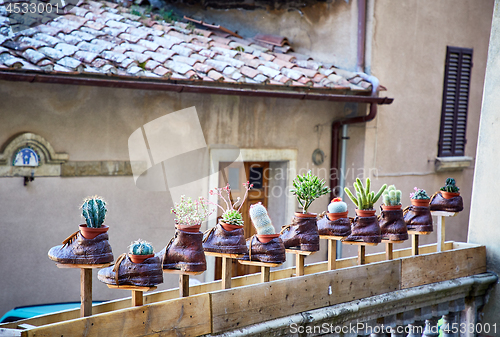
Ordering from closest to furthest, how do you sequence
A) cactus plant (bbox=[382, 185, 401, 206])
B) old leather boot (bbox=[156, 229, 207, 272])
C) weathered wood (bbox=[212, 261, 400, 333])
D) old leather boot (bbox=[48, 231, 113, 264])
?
1. old leather boot (bbox=[48, 231, 113, 264])
2. old leather boot (bbox=[156, 229, 207, 272])
3. weathered wood (bbox=[212, 261, 400, 333])
4. cactus plant (bbox=[382, 185, 401, 206])

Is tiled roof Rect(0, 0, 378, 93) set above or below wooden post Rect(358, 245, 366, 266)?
above

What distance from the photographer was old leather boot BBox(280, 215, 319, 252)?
3400 mm

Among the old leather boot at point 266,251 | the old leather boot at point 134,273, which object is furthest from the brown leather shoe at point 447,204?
the old leather boot at point 134,273

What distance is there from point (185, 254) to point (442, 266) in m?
2.32

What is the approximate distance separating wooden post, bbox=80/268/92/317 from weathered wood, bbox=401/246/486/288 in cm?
230

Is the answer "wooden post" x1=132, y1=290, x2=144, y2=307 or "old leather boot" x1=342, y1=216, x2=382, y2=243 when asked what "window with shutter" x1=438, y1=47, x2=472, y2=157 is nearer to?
"old leather boot" x1=342, y1=216, x2=382, y2=243

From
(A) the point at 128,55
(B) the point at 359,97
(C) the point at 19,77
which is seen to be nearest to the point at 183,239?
(C) the point at 19,77

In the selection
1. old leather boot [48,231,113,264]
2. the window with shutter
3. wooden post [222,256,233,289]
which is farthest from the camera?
the window with shutter

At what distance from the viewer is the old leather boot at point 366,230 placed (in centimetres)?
372

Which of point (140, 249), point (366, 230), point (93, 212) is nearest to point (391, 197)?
point (366, 230)

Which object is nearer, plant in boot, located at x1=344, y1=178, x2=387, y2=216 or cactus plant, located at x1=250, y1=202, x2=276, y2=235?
→ cactus plant, located at x1=250, y1=202, x2=276, y2=235

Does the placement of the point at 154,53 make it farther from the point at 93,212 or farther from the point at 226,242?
the point at 93,212

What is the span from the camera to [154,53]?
574cm

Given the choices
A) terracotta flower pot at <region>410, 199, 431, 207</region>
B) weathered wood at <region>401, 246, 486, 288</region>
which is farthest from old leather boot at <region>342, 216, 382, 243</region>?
terracotta flower pot at <region>410, 199, 431, 207</region>
